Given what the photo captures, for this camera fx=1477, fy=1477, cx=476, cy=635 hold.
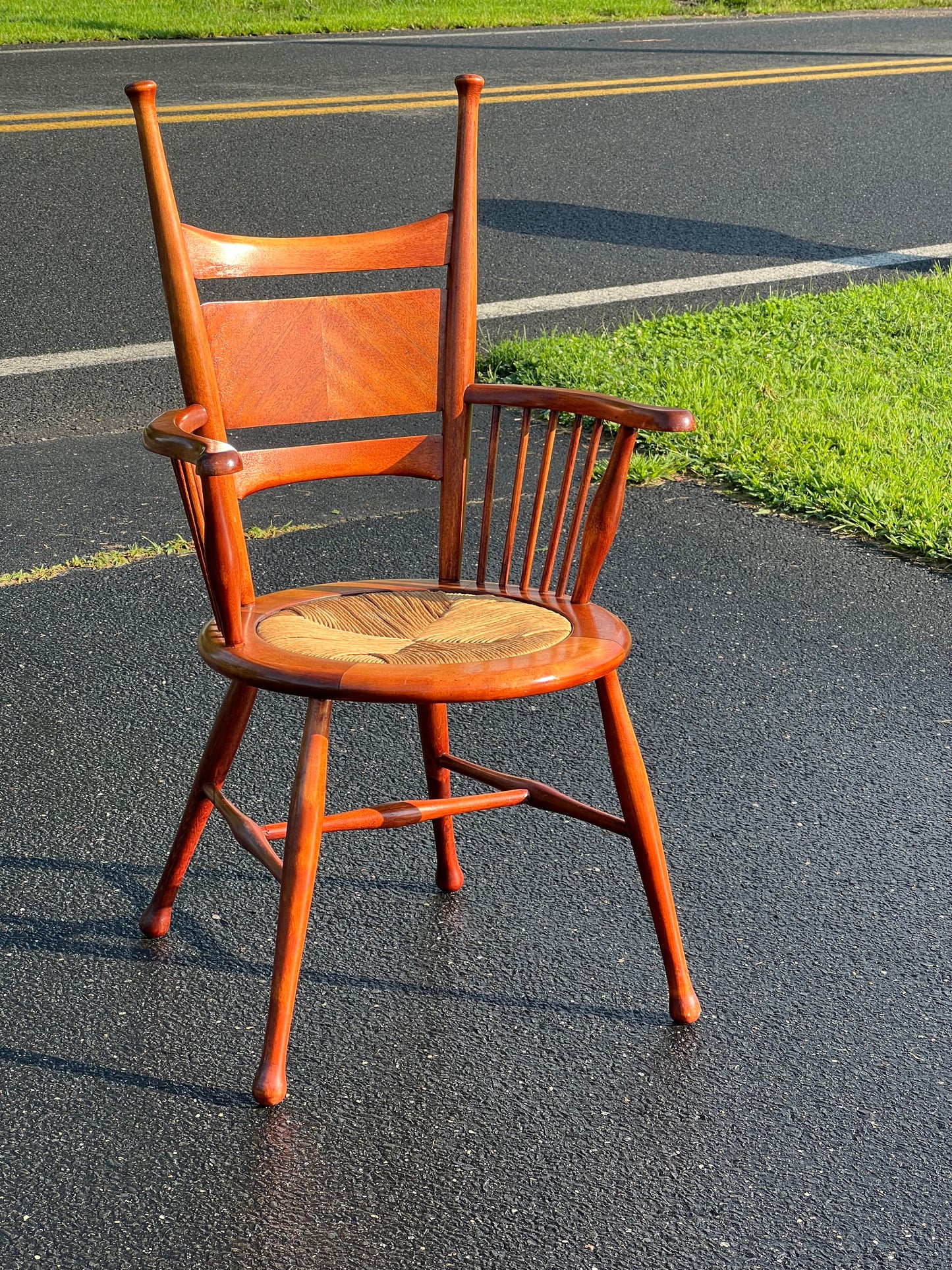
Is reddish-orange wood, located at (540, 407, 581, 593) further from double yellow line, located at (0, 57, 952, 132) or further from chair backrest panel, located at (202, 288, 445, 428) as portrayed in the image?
double yellow line, located at (0, 57, 952, 132)

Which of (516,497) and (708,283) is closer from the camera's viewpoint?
(516,497)

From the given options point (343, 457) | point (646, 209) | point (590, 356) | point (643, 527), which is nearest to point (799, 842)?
point (343, 457)

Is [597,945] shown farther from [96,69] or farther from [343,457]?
[96,69]

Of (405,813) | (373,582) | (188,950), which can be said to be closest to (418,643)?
(405,813)

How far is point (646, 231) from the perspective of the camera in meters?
7.58

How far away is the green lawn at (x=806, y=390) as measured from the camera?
4.59 m

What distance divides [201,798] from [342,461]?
639 mm

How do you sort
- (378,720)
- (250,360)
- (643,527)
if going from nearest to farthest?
(250,360)
(378,720)
(643,527)

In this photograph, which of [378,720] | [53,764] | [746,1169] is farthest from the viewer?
[378,720]

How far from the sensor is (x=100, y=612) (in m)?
3.85

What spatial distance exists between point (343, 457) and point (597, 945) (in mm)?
968

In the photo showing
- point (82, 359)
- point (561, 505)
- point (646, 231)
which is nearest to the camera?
point (561, 505)

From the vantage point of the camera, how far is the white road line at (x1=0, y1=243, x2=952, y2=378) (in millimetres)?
5641

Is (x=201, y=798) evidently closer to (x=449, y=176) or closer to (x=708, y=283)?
(x=708, y=283)
